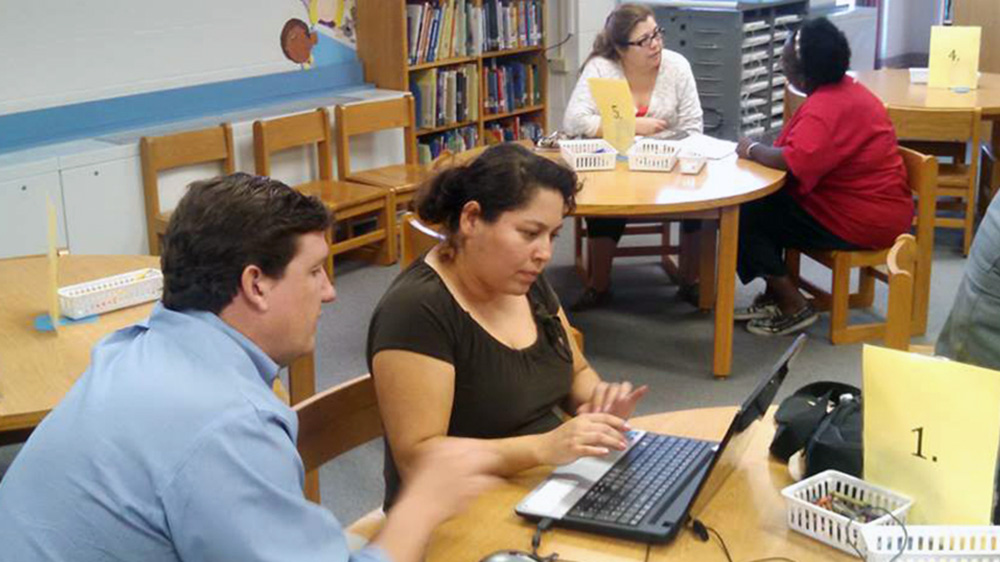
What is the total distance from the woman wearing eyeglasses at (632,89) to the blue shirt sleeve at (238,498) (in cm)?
354

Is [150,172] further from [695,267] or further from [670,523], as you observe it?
[670,523]

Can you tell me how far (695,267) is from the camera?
498cm

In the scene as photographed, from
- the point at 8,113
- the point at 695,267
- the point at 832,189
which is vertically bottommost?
the point at 695,267

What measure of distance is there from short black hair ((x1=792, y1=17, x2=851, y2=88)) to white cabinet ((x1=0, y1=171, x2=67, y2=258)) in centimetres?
274

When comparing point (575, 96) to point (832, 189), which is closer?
point (832, 189)

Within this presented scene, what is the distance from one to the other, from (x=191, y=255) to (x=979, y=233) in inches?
56.1

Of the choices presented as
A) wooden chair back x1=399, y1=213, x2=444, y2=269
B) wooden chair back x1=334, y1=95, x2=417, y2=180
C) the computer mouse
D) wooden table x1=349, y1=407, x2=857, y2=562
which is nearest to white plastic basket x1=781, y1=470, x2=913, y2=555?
wooden table x1=349, y1=407, x2=857, y2=562

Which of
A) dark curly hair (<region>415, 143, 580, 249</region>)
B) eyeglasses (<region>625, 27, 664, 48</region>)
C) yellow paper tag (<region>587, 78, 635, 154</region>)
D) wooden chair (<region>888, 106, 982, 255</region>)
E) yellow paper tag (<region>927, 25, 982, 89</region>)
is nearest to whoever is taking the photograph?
dark curly hair (<region>415, 143, 580, 249</region>)

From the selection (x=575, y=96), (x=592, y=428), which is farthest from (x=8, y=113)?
(x=592, y=428)

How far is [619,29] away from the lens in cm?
481

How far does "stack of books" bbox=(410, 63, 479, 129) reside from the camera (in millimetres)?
5945

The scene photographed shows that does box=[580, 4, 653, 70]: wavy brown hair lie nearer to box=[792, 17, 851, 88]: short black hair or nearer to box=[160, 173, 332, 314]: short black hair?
box=[792, 17, 851, 88]: short black hair

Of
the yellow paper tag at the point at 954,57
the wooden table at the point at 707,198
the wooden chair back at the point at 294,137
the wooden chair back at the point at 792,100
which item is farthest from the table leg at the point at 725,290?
the yellow paper tag at the point at 954,57

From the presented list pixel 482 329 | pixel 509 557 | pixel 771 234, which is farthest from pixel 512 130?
pixel 509 557
